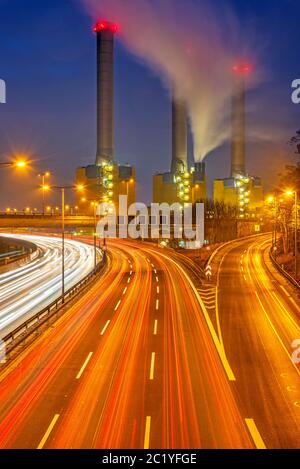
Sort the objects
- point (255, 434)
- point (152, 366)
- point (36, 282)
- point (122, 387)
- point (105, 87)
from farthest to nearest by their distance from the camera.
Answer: point (105, 87), point (36, 282), point (152, 366), point (122, 387), point (255, 434)

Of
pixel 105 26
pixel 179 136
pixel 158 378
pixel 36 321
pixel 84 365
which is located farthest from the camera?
pixel 179 136

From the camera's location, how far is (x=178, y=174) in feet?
443

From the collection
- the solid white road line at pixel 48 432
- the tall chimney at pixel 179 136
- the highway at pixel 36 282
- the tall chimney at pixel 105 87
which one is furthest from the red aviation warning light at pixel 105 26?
the solid white road line at pixel 48 432

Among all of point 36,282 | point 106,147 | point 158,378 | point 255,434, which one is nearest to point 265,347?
point 158,378

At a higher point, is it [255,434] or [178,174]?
[178,174]

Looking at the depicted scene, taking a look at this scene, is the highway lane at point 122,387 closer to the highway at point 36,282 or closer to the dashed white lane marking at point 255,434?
the dashed white lane marking at point 255,434

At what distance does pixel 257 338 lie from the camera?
23.8 metres

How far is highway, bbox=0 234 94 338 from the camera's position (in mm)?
31797

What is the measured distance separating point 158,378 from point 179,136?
121m

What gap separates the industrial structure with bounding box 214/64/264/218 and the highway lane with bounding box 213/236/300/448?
345 feet

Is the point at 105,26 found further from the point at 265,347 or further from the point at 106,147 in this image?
the point at 265,347

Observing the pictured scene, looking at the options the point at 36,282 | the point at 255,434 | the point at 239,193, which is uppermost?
the point at 239,193
